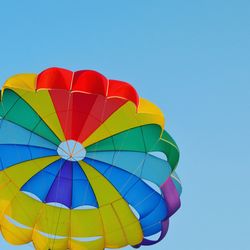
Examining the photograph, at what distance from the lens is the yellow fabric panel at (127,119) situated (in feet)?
65.3

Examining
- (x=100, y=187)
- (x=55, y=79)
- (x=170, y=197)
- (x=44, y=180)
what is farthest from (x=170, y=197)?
(x=55, y=79)

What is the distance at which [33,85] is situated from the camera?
64.8ft

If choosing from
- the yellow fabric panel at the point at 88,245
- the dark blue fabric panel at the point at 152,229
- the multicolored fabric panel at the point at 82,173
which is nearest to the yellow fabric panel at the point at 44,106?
the multicolored fabric panel at the point at 82,173

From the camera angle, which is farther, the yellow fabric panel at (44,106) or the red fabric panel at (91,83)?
the yellow fabric panel at (44,106)

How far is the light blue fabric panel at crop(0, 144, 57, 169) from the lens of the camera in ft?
68.3

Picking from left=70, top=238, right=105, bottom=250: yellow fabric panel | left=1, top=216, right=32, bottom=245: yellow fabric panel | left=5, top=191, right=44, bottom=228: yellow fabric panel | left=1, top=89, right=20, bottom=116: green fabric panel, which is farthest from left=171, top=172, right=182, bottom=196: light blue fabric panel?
left=1, top=89, right=20, bottom=116: green fabric panel

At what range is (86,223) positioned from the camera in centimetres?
2105

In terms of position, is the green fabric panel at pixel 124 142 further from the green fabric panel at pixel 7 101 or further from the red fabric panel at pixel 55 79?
the green fabric panel at pixel 7 101

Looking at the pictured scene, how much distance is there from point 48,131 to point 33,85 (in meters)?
1.54

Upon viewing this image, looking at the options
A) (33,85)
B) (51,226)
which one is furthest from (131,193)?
(33,85)

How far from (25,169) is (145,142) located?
3006 mm

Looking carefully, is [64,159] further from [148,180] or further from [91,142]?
[148,180]

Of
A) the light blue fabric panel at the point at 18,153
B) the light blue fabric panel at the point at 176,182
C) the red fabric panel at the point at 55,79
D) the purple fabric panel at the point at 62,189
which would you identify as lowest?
the purple fabric panel at the point at 62,189

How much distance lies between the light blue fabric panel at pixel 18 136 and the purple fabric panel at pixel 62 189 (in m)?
0.63
